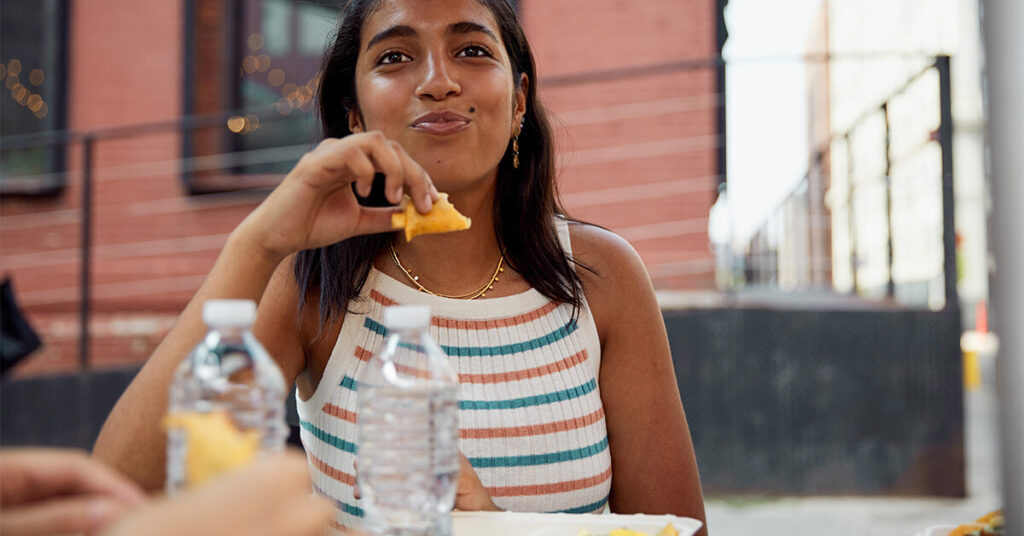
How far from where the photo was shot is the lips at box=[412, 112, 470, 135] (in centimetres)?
180

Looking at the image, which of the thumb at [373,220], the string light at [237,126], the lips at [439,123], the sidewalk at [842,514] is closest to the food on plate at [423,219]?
the thumb at [373,220]

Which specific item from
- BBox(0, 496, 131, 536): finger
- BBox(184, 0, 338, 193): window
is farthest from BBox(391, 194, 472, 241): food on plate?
BBox(184, 0, 338, 193): window

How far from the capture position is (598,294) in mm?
2055

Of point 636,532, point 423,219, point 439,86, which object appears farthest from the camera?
point 439,86

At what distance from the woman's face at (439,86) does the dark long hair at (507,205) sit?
0.11 m

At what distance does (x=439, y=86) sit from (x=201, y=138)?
4.60 metres

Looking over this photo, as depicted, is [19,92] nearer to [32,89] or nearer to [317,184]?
[32,89]

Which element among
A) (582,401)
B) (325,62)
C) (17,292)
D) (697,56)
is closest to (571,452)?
(582,401)

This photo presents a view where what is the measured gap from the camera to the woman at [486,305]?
1817 millimetres

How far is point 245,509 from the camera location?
2.10ft

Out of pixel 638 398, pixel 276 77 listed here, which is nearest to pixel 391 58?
pixel 638 398

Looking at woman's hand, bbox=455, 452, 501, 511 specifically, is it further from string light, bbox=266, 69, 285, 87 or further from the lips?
string light, bbox=266, 69, 285, 87

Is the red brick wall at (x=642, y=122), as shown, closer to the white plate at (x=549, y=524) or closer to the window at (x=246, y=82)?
the window at (x=246, y=82)

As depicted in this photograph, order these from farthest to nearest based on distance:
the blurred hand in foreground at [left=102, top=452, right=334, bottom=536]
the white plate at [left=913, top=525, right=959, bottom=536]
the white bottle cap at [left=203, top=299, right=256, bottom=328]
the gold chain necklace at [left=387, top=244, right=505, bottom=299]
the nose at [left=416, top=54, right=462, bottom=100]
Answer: the gold chain necklace at [left=387, top=244, right=505, bottom=299] < the nose at [left=416, top=54, right=462, bottom=100] < the white plate at [left=913, top=525, right=959, bottom=536] < the white bottle cap at [left=203, top=299, right=256, bottom=328] < the blurred hand in foreground at [left=102, top=452, right=334, bottom=536]
